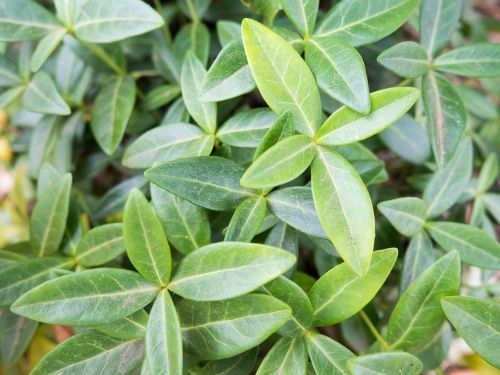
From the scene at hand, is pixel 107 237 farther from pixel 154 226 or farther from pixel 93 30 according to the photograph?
pixel 93 30

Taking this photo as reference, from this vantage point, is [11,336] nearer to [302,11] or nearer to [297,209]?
[297,209]

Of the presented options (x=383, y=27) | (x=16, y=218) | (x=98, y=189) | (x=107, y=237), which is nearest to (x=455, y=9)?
(x=383, y=27)

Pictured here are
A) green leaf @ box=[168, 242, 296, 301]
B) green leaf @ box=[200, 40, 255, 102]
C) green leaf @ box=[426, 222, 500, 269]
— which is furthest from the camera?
green leaf @ box=[426, 222, 500, 269]

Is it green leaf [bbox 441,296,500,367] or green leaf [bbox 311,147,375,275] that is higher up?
green leaf [bbox 311,147,375,275]

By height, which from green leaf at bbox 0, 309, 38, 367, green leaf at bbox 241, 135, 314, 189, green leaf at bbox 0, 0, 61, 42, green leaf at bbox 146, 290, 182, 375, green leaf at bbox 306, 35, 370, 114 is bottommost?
green leaf at bbox 0, 309, 38, 367

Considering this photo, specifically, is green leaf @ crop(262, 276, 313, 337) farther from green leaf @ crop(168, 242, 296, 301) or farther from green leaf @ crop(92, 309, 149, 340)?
green leaf @ crop(92, 309, 149, 340)

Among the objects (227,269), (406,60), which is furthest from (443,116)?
(227,269)

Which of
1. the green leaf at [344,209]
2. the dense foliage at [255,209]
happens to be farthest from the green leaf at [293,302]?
the green leaf at [344,209]

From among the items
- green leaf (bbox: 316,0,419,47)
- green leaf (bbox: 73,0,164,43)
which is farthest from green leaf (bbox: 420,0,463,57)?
green leaf (bbox: 73,0,164,43)
